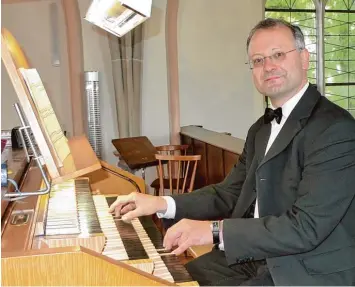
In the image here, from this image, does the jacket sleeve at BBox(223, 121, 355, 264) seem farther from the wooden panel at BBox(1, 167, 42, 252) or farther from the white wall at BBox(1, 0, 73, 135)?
the white wall at BBox(1, 0, 73, 135)

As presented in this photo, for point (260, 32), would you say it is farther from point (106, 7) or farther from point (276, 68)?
point (106, 7)

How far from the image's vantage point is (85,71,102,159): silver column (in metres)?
6.88

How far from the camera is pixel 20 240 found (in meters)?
1.43

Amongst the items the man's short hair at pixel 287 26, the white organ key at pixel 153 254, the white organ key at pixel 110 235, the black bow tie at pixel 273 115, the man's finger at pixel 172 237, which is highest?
the man's short hair at pixel 287 26

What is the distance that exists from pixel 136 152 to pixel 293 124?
398 cm

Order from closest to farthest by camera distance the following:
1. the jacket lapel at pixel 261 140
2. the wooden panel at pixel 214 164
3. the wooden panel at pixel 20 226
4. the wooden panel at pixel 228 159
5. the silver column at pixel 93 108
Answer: the wooden panel at pixel 20 226 < the jacket lapel at pixel 261 140 < the wooden panel at pixel 228 159 < the wooden panel at pixel 214 164 < the silver column at pixel 93 108

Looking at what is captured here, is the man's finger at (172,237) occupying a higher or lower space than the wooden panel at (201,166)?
higher

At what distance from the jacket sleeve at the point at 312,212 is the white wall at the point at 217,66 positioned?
6235mm

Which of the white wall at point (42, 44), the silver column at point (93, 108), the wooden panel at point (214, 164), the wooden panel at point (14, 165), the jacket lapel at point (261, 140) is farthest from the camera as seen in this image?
the white wall at point (42, 44)

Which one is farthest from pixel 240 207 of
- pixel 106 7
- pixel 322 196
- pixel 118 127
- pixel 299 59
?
pixel 118 127

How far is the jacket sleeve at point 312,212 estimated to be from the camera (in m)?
1.63

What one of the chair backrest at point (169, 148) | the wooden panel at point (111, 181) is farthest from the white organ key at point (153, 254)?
the chair backrest at point (169, 148)

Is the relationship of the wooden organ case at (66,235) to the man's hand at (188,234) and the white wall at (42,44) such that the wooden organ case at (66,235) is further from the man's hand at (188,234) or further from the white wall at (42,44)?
the white wall at (42,44)

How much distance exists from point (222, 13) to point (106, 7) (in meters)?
5.38
